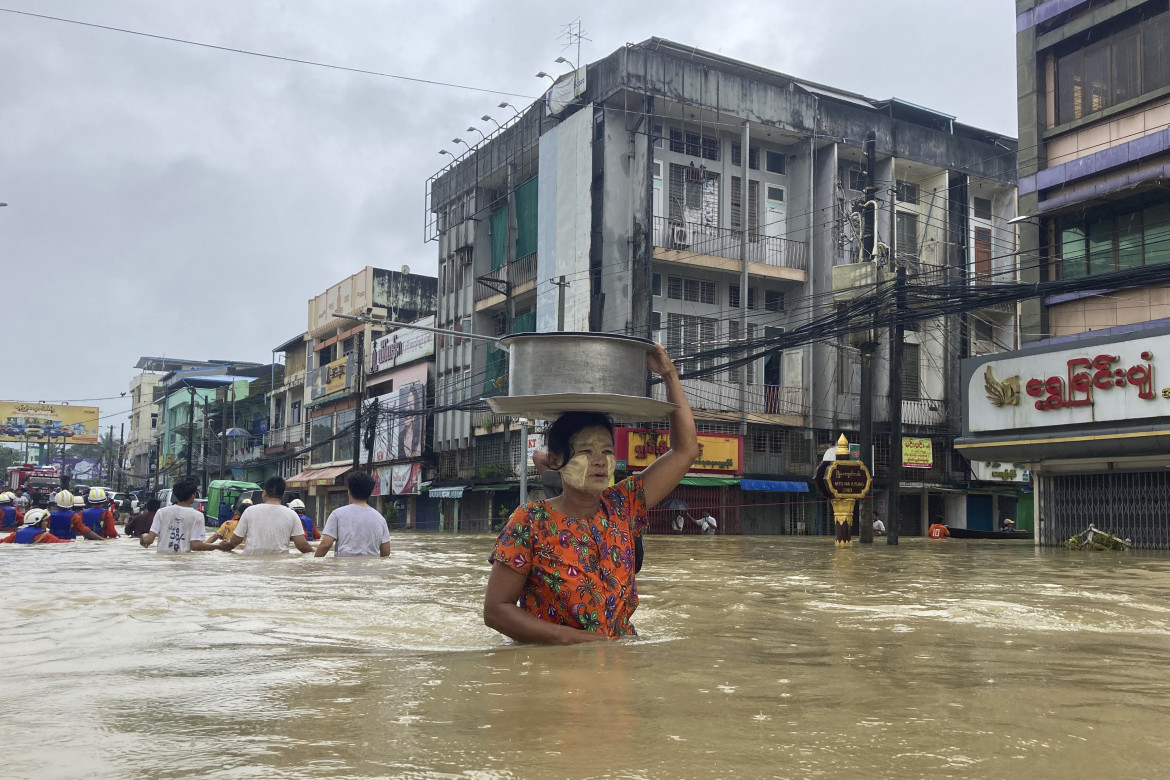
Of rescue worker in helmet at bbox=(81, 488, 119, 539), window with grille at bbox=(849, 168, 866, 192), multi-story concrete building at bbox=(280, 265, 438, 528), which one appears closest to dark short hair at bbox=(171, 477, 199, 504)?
rescue worker in helmet at bbox=(81, 488, 119, 539)

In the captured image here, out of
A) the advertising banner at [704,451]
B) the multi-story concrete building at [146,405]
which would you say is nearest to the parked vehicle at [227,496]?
the advertising banner at [704,451]

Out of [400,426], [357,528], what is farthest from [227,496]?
[357,528]

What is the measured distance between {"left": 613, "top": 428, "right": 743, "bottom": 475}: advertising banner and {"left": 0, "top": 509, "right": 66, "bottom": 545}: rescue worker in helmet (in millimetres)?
17147

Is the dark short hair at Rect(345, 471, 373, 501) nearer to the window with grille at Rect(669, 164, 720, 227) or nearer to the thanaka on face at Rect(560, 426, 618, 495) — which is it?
the thanaka on face at Rect(560, 426, 618, 495)

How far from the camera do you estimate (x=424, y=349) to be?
139 feet

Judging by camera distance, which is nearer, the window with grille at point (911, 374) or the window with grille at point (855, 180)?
the window with grille at point (855, 180)

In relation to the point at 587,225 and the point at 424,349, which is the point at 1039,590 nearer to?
the point at 587,225

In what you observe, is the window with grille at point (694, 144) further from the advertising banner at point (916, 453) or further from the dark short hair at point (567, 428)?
the dark short hair at point (567, 428)

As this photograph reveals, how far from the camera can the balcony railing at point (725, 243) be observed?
31.2 meters

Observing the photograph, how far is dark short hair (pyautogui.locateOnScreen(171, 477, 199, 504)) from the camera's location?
37.2 ft

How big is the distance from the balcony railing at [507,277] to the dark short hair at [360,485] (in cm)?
2567

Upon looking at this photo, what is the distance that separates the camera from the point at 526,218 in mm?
36156

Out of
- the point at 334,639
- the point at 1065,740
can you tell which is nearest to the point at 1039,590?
the point at 334,639

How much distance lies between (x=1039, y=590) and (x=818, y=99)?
27.0m
